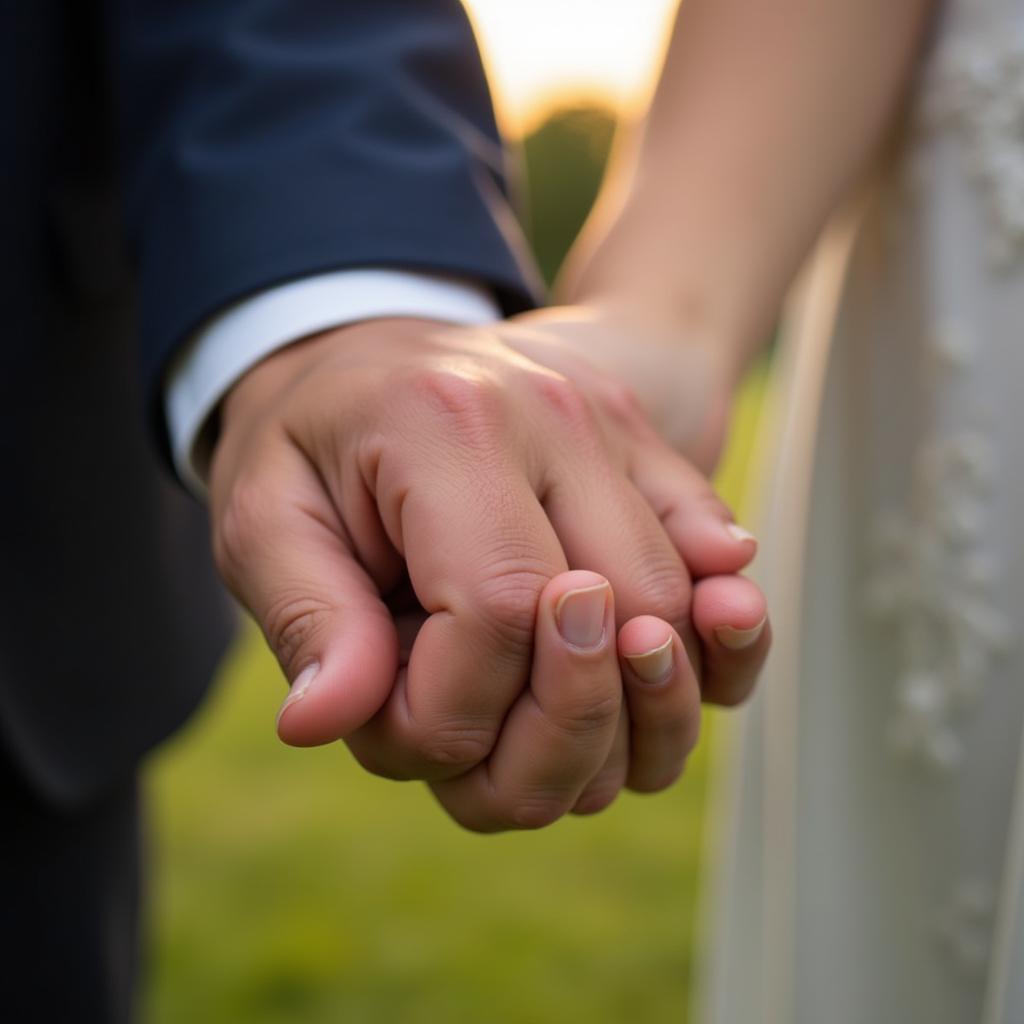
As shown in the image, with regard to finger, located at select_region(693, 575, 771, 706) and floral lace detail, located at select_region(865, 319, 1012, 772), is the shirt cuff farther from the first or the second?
floral lace detail, located at select_region(865, 319, 1012, 772)

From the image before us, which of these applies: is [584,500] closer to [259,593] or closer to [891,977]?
[259,593]

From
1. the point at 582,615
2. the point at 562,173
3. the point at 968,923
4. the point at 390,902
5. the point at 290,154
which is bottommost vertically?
the point at 562,173

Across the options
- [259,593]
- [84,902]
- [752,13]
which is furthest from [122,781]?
[752,13]

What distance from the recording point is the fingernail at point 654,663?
2.13ft

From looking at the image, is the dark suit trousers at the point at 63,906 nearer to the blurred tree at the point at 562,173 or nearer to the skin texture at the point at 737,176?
the skin texture at the point at 737,176

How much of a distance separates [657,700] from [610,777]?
9cm

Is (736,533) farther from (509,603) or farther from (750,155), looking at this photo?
(750,155)

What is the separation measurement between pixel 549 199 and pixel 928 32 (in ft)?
86.1

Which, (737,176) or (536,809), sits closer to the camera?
(536,809)

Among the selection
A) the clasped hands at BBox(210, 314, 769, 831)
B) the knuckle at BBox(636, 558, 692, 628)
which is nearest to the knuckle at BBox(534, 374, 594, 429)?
the clasped hands at BBox(210, 314, 769, 831)

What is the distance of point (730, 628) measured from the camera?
28.3 inches

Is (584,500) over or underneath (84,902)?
over

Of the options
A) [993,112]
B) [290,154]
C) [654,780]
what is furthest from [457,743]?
[993,112]

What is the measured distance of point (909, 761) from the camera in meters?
1.08
